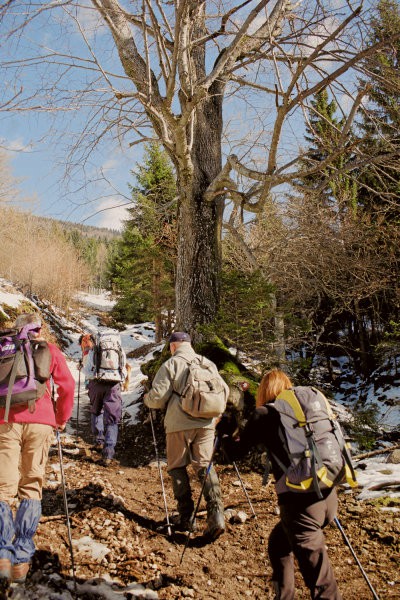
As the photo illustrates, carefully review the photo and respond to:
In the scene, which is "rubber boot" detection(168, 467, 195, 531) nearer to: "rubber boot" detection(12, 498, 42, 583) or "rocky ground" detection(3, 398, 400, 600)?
"rocky ground" detection(3, 398, 400, 600)

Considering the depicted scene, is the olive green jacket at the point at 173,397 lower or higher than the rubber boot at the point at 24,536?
higher

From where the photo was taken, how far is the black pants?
2.33 m

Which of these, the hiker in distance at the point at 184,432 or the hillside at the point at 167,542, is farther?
the hiker in distance at the point at 184,432

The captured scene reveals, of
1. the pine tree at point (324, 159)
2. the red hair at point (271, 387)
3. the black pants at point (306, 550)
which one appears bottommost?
the black pants at point (306, 550)

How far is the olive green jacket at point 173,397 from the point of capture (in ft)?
12.9

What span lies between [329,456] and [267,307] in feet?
16.1

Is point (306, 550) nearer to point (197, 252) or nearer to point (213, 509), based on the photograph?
point (213, 509)

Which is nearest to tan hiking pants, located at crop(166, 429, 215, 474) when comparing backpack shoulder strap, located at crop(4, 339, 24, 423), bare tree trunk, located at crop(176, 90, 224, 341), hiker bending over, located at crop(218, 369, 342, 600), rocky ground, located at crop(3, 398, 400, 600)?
rocky ground, located at crop(3, 398, 400, 600)

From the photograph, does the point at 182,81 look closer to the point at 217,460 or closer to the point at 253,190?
the point at 253,190

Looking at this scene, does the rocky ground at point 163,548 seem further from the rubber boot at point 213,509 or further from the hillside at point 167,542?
the rubber boot at point 213,509

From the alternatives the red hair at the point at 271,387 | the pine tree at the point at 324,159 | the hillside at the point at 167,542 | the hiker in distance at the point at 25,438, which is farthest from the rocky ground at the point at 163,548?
the pine tree at the point at 324,159

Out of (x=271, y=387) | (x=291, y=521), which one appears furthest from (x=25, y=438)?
(x=291, y=521)

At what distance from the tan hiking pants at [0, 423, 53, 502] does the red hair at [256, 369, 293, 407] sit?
1805mm

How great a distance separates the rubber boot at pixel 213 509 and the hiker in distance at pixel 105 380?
2719mm
